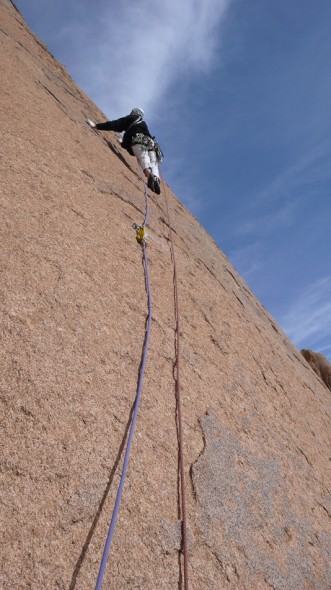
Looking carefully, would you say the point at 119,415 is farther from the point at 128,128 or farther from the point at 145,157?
the point at 128,128

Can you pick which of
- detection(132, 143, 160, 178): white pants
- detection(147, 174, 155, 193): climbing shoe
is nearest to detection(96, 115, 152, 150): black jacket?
detection(132, 143, 160, 178): white pants

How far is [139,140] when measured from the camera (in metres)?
7.07

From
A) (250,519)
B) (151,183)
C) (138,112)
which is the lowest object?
(250,519)

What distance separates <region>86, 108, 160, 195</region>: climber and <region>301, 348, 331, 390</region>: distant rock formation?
7534 mm

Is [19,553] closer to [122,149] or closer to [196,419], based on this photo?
[196,419]

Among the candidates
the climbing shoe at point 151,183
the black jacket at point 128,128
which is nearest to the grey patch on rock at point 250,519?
the climbing shoe at point 151,183

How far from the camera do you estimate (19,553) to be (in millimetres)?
1473

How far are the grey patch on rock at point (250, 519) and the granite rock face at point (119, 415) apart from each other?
1cm

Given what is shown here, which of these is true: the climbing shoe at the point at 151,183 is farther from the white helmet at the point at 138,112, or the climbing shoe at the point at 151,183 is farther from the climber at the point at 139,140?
the white helmet at the point at 138,112

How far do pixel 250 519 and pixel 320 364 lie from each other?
10.1m

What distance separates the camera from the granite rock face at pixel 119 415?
5.51 ft

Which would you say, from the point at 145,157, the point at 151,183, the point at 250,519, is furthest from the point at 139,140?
the point at 250,519

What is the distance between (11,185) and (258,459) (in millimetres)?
2797

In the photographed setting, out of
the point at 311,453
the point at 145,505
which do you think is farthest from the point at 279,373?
the point at 145,505
